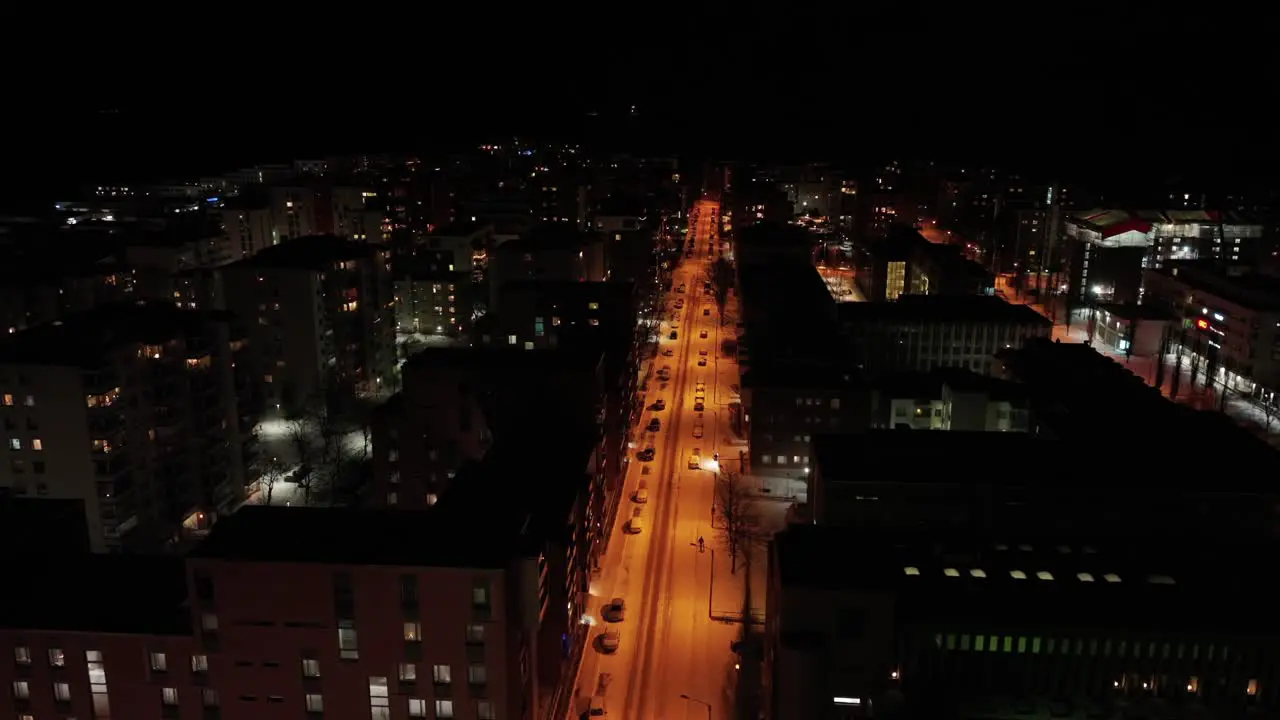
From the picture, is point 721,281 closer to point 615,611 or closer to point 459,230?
point 459,230

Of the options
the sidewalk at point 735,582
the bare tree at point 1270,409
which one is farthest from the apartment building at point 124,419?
the bare tree at point 1270,409

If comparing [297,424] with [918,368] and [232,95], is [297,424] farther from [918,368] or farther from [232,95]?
[232,95]

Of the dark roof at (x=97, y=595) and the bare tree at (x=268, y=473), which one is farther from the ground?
the dark roof at (x=97, y=595)

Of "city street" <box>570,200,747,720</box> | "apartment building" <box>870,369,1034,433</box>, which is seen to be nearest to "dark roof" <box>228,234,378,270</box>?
"city street" <box>570,200,747,720</box>

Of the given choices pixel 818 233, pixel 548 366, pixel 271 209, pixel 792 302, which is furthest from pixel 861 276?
pixel 548 366

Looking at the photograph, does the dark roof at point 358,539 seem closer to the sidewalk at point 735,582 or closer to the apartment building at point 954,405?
the sidewalk at point 735,582

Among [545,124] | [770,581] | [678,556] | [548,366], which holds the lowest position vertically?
[678,556]
